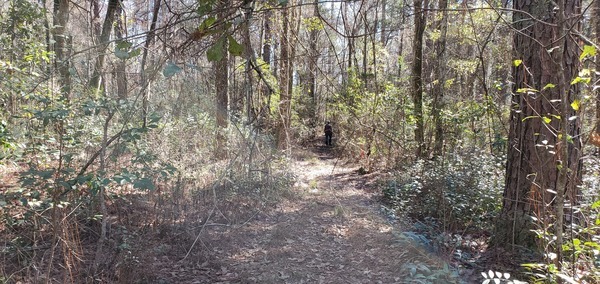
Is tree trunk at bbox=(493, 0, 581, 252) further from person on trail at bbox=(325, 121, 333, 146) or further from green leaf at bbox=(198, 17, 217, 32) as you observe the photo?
person on trail at bbox=(325, 121, 333, 146)

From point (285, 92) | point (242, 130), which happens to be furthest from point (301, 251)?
point (285, 92)

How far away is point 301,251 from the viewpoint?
4.36m

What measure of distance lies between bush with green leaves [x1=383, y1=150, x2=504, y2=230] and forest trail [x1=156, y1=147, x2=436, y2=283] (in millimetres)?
572

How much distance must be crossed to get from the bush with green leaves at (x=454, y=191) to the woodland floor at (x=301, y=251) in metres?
0.54

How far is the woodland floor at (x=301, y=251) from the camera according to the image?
3637mm

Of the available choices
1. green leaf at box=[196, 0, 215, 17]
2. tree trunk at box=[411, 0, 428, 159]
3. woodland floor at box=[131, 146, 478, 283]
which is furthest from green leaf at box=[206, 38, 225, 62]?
tree trunk at box=[411, 0, 428, 159]

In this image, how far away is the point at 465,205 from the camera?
4680mm

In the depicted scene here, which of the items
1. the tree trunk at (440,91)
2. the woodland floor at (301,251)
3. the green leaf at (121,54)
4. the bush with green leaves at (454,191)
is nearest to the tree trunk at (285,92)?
the green leaf at (121,54)

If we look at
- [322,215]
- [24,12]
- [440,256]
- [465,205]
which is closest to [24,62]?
[24,12]

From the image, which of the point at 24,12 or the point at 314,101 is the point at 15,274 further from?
the point at 314,101

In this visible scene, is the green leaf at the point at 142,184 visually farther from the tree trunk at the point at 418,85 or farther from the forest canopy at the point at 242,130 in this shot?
the tree trunk at the point at 418,85

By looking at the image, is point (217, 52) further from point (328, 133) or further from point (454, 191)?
point (328, 133)

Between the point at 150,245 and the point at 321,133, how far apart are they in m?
14.1

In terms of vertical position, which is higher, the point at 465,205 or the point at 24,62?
the point at 24,62
